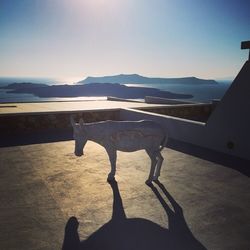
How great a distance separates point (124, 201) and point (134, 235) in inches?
53.5

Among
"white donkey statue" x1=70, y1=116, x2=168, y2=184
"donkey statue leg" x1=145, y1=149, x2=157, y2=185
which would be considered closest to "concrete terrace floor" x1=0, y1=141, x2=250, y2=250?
"donkey statue leg" x1=145, y1=149, x2=157, y2=185

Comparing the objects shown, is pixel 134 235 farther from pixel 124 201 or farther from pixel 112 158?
pixel 112 158

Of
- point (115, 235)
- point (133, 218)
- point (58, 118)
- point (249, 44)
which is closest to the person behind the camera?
point (115, 235)

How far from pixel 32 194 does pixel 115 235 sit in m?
2.48

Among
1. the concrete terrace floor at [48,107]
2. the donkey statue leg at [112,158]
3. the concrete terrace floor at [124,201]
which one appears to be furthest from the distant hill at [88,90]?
the donkey statue leg at [112,158]

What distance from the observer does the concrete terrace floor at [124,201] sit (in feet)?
15.8

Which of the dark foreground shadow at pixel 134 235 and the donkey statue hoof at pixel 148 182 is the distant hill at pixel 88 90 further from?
the dark foreground shadow at pixel 134 235

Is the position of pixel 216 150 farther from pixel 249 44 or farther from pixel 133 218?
pixel 133 218

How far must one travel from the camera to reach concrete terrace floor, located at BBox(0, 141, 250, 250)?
15.8ft

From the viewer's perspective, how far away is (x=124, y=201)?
615 cm

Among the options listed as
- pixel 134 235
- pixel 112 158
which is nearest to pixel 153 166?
pixel 112 158

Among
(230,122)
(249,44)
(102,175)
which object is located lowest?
(102,175)

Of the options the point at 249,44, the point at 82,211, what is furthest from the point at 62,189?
the point at 249,44

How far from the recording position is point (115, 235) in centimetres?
481
